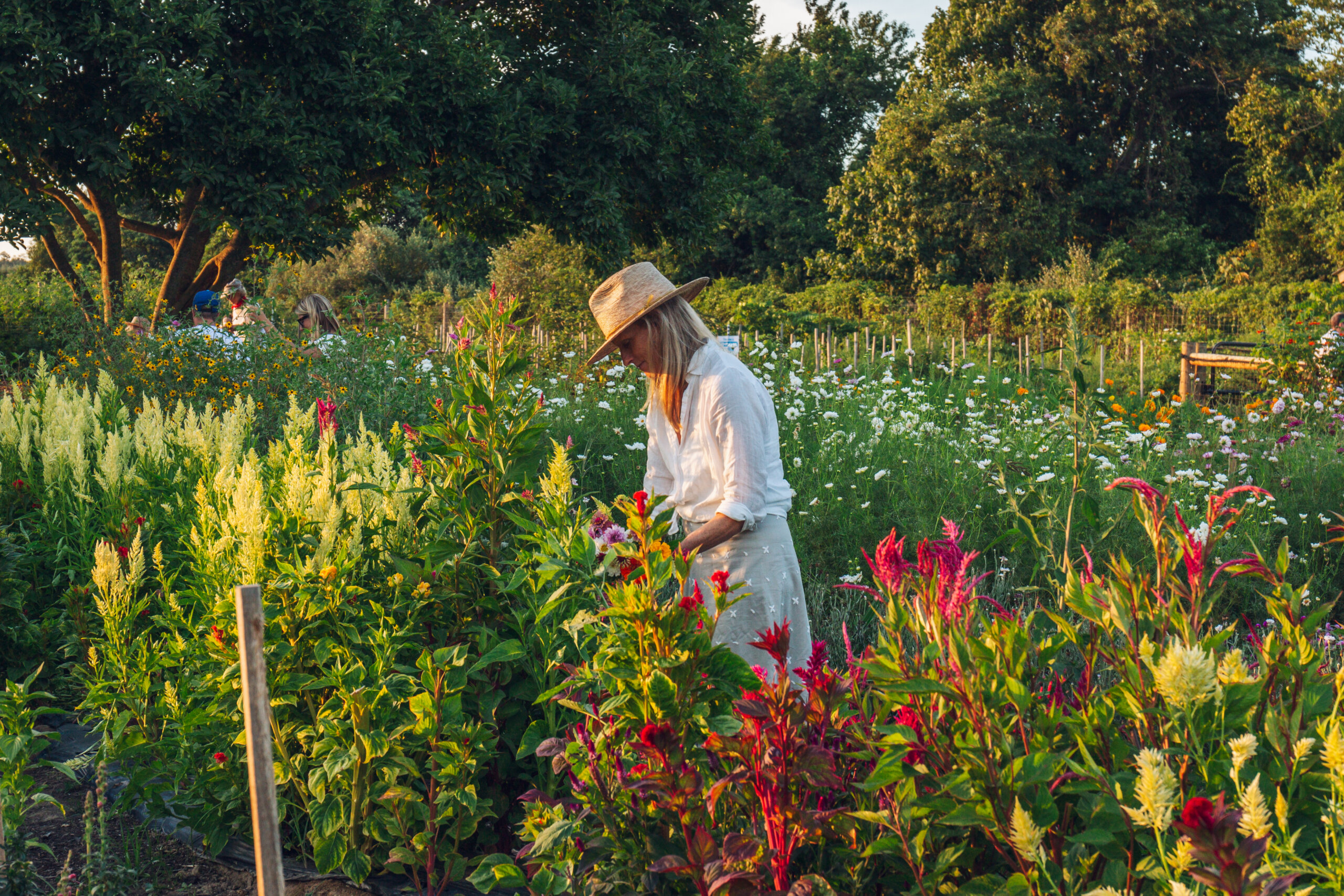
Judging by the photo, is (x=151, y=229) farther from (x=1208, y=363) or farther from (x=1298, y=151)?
(x=1298, y=151)

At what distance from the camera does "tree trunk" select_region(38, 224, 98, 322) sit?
10.2 meters

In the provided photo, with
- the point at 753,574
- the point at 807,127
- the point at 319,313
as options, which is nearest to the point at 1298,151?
the point at 807,127

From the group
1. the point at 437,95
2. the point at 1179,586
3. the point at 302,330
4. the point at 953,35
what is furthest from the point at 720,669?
the point at 953,35

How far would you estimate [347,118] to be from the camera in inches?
427

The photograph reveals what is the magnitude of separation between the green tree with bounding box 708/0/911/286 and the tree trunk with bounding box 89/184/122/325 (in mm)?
21821

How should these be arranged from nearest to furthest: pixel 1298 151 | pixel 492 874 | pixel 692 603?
pixel 692 603 → pixel 492 874 → pixel 1298 151

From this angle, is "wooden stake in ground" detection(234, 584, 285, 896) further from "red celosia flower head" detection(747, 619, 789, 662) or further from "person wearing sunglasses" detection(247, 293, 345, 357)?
"person wearing sunglasses" detection(247, 293, 345, 357)

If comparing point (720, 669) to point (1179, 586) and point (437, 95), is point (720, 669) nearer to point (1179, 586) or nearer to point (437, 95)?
point (1179, 586)

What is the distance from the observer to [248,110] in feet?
33.7

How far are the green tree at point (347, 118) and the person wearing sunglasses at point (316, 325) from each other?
1694 millimetres

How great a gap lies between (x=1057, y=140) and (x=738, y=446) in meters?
28.3


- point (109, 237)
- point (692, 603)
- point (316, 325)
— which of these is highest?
point (109, 237)

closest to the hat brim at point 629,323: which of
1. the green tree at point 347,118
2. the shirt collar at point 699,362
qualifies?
the shirt collar at point 699,362

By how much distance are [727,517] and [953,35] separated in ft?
99.6
